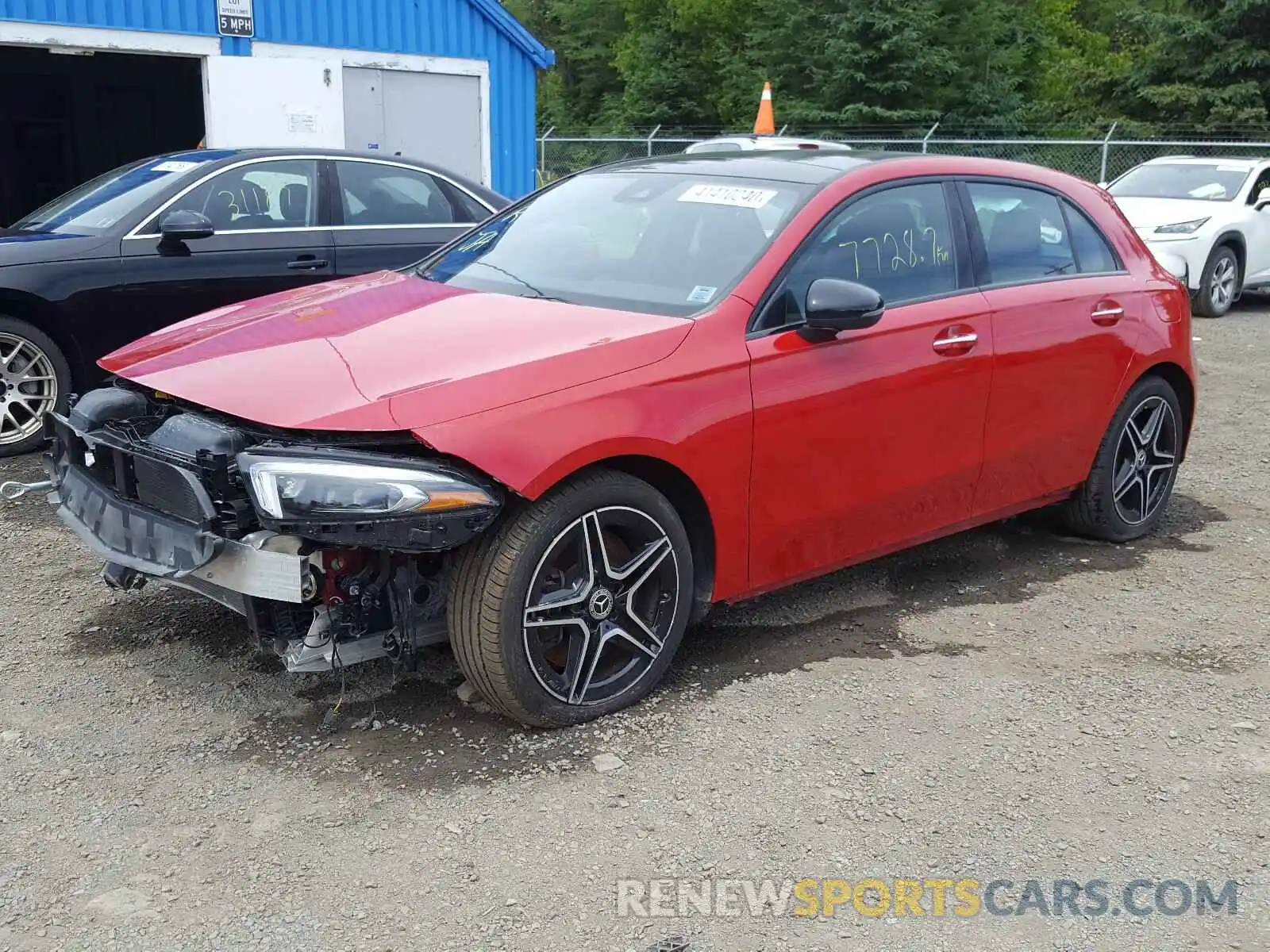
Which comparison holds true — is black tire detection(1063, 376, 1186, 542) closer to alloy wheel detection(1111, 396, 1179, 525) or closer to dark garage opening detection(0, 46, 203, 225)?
alloy wheel detection(1111, 396, 1179, 525)

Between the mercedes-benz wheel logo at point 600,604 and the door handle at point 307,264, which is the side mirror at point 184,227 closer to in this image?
the door handle at point 307,264

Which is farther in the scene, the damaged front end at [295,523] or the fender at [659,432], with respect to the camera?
the fender at [659,432]

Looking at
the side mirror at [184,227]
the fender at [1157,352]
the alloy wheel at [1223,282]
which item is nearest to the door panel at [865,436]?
the fender at [1157,352]

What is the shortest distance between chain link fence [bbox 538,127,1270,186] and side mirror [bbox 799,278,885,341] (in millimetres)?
12893

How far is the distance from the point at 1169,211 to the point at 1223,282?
3.32ft

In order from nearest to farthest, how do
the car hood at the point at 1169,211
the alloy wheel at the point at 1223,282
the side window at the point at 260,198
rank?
the side window at the point at 260,198
the car hood at the point at 1169,211
the alloy wheel at the point at 1223,282

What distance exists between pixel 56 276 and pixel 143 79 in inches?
532

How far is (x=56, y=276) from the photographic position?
658 centimetres

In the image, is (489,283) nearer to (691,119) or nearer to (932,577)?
(932,577)

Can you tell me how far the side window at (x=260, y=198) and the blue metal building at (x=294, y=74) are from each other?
613 centimetres

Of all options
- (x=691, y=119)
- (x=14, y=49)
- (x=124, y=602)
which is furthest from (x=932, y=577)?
(x=691, y=119)

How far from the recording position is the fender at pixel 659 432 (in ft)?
11.2

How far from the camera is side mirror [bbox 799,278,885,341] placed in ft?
13.2

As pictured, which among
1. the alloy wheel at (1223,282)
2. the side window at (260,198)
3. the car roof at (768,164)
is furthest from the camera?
the alloy wheel at (1223,282)
